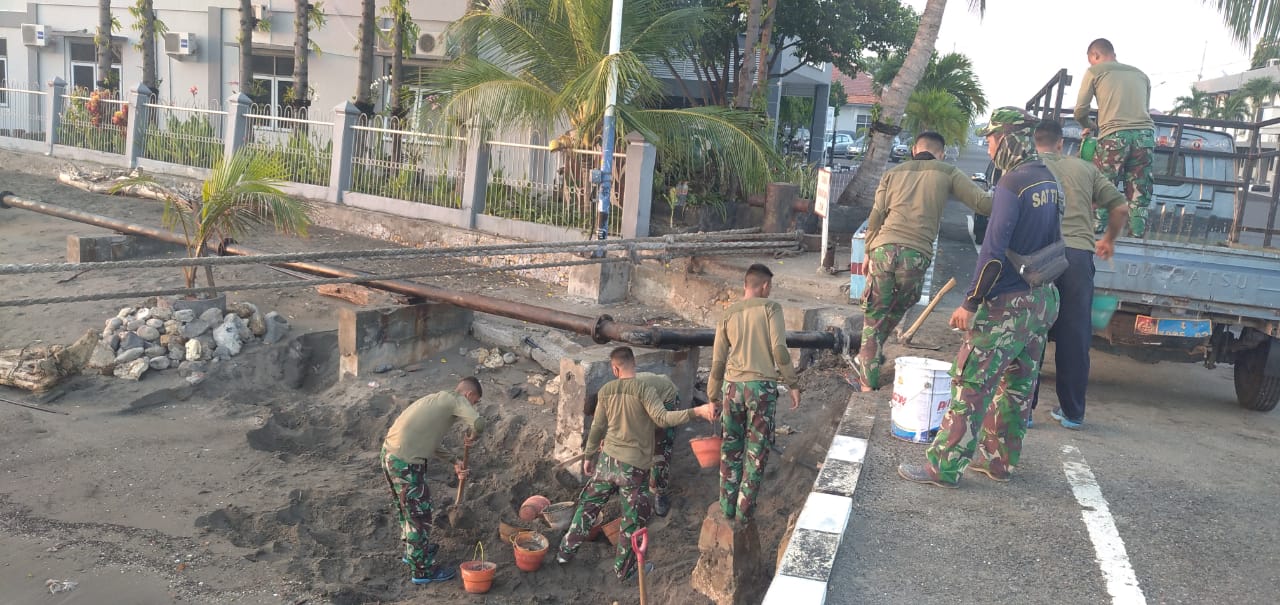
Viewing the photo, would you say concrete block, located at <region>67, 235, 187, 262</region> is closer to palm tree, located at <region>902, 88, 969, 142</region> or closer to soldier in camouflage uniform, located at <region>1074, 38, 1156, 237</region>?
soldier in camouflage uniform, located at <region>1074, 38, 1156, 237</region>

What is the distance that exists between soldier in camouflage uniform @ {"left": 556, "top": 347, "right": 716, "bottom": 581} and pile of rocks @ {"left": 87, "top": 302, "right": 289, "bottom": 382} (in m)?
4.60

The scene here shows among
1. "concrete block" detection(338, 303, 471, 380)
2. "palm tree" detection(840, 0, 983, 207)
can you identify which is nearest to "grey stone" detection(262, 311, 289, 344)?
"concrete block" detection(338, 303, 471, 380)

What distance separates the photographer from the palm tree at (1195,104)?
4041cm

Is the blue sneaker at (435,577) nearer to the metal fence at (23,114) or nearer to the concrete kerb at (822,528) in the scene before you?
the concrete kerb at (822,528)

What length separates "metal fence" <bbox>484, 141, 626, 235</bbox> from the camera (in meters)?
12.3

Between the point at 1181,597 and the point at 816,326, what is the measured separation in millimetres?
5508

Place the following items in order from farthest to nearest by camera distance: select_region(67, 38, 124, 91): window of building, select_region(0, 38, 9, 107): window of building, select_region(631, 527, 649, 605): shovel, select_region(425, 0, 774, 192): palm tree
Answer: select_region(0, 38, 9, 107): window of building, select_region(67, 38, 124, 91): window of building, select_region(425, 0, 774, 192): palm tree, select_region(631, 527, 649, 605): shovel

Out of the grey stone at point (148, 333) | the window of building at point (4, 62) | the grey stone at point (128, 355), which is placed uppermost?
the window of building at point (4, 62)

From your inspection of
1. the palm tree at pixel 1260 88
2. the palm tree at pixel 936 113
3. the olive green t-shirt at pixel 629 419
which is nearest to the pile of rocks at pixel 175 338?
the olive green t-shirt at pixel 629 419

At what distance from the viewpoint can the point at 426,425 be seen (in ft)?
20.9

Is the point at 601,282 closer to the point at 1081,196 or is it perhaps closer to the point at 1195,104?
the point at 1081,196

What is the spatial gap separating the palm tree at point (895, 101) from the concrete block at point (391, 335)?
732 centimetres

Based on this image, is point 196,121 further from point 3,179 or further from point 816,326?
point 816,326

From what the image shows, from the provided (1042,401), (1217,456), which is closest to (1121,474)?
(1217,456)
